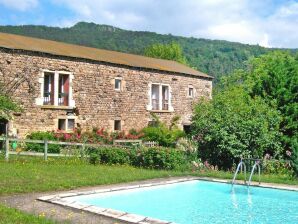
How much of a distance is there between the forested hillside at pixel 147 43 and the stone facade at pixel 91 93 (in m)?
50.4

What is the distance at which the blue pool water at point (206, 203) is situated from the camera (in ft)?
36.2

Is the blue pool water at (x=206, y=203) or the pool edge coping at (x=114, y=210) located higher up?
the pool edge coping at (x=114, y=210)

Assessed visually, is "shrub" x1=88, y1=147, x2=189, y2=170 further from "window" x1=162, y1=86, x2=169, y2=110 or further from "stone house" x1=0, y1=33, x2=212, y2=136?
"window" x1=162, y1=86, x2=169, y2=110

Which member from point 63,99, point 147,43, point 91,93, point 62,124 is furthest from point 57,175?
point 147,43

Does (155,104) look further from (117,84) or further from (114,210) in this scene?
(114,210)

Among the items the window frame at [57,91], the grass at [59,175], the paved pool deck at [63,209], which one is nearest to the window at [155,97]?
the window frame at [57,91]

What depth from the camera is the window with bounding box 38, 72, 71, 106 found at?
26.9 meters

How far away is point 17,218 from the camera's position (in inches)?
320

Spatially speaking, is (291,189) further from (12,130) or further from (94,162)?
(12,130)

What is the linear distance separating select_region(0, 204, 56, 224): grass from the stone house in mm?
16730

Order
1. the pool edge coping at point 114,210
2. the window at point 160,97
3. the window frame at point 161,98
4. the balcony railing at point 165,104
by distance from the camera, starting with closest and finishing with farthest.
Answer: the pool edge coping at point 114,210, the window frame at point 161,98, the window at point 160,97, the balcony railing at point 165,104

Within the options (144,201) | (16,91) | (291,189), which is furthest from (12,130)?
(291,189)

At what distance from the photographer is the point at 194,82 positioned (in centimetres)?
3741

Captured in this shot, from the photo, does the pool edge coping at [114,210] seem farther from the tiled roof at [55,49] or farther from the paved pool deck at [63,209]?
the tiled roof at [55,49]
